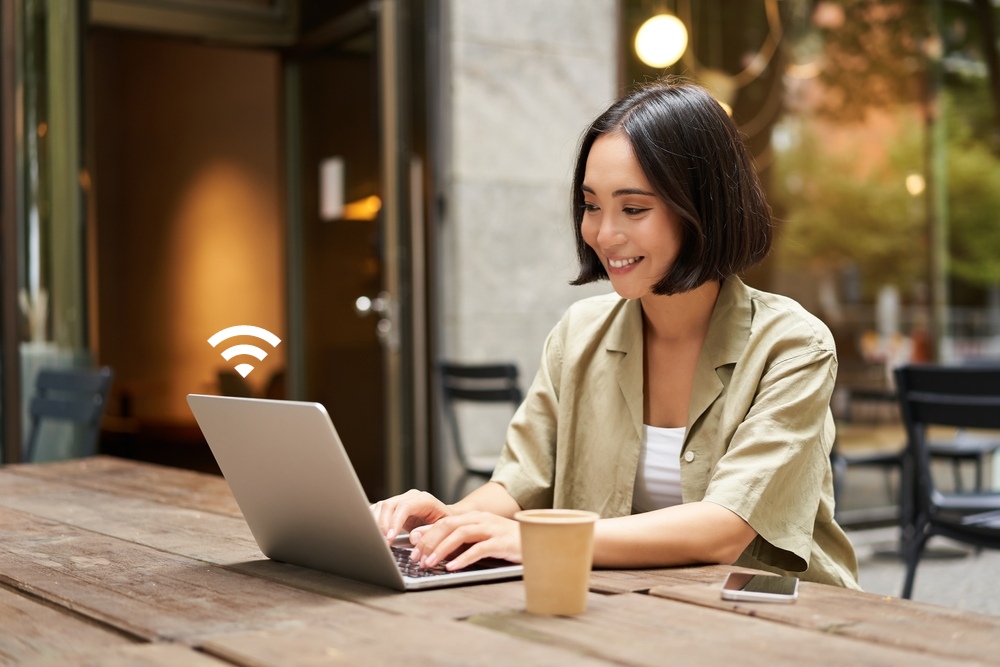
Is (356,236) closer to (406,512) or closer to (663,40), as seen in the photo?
(663,40)

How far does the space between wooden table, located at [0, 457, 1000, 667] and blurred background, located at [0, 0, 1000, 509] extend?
11.5 ft

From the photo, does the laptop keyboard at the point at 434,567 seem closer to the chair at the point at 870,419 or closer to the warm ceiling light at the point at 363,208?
the warm ceiling light at the point at 363,208

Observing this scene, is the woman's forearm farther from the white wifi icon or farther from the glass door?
the glass door

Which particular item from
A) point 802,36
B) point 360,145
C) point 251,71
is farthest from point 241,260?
point 802,36

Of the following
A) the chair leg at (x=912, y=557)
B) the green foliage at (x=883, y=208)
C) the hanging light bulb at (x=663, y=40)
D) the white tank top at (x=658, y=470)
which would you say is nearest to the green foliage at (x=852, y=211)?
the green foliage at (x=883, y=208)

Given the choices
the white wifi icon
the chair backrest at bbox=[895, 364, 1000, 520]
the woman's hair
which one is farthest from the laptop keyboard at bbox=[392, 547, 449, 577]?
the chair backrest at bbox=[895, 364, 1000, 520]

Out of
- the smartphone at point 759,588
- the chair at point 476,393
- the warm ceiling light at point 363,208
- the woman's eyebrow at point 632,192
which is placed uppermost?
the warm ceiling light at point 363,208

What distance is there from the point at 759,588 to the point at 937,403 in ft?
7.07

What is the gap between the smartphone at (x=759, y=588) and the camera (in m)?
1.08

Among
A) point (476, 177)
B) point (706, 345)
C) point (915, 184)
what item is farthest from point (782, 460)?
point (915, 184)

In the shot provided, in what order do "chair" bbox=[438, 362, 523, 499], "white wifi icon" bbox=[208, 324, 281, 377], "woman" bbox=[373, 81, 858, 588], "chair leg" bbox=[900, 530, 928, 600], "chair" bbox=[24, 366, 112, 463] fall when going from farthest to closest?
"chair" bbox=[438, 362, 523, 499], "chair" bbox=[24, 366, 112, 463], "chair leg" bbox=[900, 530, 928, 600], "woman" bbox=[373, 81, 858, 588], "white wifi icon" bbox=[208, 324, 281, 377]

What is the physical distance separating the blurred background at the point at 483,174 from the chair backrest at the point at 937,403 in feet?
6.93

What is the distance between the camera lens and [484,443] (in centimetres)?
496

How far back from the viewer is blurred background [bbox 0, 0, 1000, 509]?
15.3ft
